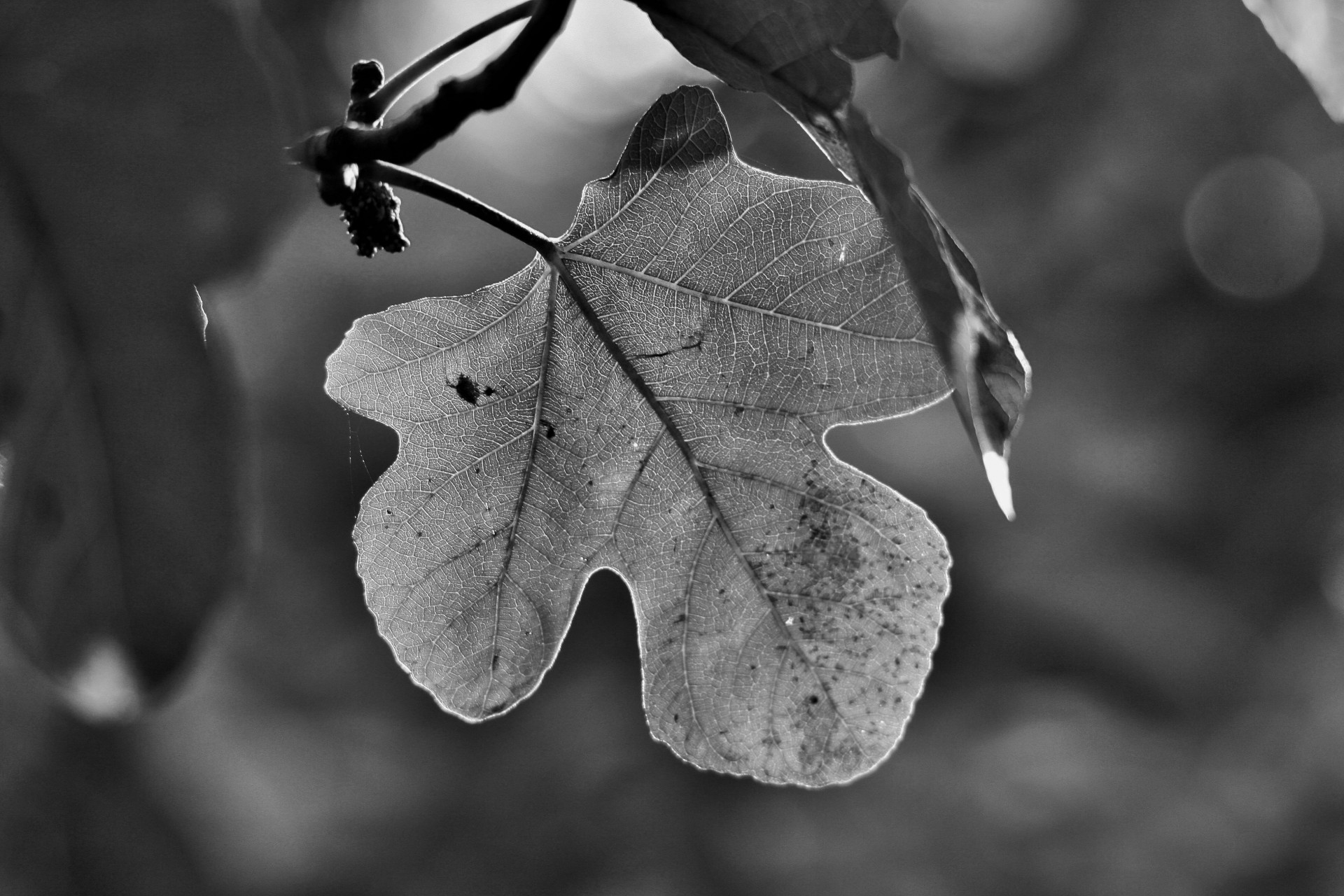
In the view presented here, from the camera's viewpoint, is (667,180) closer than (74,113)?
No

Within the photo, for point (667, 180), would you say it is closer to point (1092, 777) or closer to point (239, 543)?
point (239, 543)

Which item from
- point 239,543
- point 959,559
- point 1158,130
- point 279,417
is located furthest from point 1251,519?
point 239,543

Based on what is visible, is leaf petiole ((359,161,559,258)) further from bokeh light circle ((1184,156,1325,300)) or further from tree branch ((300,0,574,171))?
bokeh light circle ((1184,156,1325,300))

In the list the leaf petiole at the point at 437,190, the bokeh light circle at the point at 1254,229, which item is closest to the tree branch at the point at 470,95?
the leaf petiole at the point at 437,190

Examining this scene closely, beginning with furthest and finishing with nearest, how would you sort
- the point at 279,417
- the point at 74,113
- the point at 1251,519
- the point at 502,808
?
the point at 279,417 → the point at 502,808 → the point at 1251,519 → the point at 74,113

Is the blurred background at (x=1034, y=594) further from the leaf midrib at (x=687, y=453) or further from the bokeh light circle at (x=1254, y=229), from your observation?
the leaf midrib at (x=687, y=453)

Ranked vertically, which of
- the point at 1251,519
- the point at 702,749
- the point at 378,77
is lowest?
the point at 1251,519

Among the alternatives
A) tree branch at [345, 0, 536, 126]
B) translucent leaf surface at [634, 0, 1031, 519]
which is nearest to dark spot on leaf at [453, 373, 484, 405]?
tree branch at [345, 0, 536, 126]
